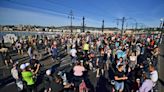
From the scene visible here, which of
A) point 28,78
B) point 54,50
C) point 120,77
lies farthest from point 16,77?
point 54,50

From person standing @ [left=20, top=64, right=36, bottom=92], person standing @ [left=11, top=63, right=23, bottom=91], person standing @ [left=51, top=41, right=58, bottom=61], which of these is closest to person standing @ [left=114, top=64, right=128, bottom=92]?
person standing @ [left=20, top=64, right=36, bottom=92]

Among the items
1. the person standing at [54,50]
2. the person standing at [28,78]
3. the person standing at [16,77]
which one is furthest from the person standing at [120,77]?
the person standing at [54,50]

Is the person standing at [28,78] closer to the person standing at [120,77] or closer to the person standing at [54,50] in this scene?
the person standing at [120,77]

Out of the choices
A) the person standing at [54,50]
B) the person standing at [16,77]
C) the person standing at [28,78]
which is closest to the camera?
the person standing at [28,78]

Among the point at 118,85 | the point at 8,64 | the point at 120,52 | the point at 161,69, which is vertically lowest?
the point at 8,64

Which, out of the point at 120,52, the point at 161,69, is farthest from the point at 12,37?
the point at 161,69

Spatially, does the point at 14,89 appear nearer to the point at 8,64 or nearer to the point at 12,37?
the point at 8,64

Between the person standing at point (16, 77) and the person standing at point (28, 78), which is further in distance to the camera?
the person standing at point (16, 77)

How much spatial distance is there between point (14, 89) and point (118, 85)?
4.78m

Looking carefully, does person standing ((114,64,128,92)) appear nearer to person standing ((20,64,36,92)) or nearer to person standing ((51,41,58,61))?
person standing ((20,64,36,92))

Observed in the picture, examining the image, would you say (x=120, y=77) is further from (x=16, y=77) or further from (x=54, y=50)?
(x=54, y=50)

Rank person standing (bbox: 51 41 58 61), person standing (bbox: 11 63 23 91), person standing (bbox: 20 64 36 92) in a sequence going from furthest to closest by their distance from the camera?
1. person standing (bbox: 51 41 58 61)
2. person standing (bbox: 11 63 23 91)
3. person standing (bbox: 20 64 36 92)

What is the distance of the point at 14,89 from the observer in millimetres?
7348

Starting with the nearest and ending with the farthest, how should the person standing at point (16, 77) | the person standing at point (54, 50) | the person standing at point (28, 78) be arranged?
the person standing at point (28, 78) < the person standing at point (16, 77) < the person standing at point (54, 50)
